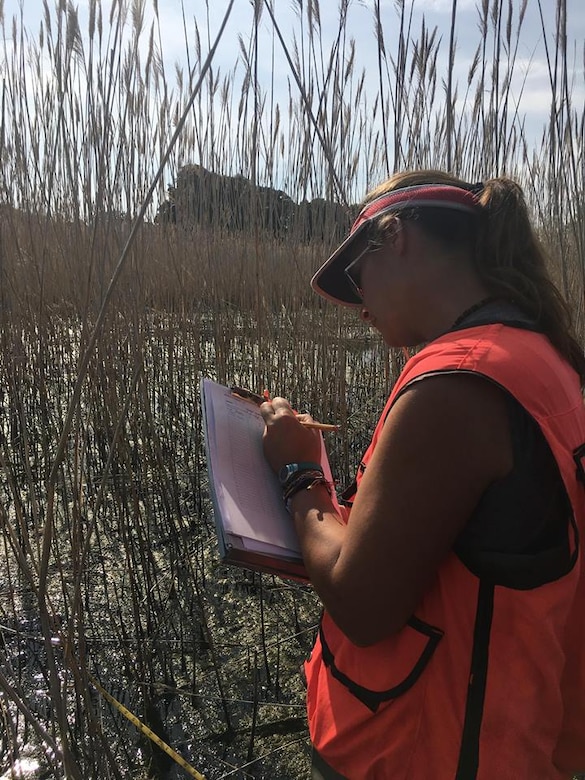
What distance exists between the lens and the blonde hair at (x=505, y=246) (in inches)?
25.1

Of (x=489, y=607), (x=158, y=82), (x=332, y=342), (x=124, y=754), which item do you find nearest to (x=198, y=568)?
(x=124, y=754)

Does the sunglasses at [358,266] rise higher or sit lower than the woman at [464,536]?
higher

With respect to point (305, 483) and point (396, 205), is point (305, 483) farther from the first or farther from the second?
point (396, 205)

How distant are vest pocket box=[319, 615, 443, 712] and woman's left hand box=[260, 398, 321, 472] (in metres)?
0.24

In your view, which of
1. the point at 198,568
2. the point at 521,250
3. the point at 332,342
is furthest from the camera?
the point at 332,342

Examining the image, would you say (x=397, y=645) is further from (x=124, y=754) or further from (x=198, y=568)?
(x=198, y=568)

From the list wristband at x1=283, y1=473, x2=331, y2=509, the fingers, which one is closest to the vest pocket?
wristband at x1=283, y1=473, x2=331, y2=509

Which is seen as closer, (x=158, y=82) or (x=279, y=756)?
(x=279, y=756)

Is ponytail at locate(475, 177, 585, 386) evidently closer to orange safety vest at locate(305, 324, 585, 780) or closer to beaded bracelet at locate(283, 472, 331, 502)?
orange safety vest at locate(305, 324, 585, 780)

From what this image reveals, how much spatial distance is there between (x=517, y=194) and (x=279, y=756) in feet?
3.79

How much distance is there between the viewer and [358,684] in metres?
0.62

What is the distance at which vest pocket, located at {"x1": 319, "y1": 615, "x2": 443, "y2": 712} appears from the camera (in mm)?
577

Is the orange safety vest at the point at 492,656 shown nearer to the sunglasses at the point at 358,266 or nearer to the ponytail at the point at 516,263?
the ponytail at the point at 516,263

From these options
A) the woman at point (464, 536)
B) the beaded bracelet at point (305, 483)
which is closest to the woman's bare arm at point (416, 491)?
the woman at point (464, 536)
